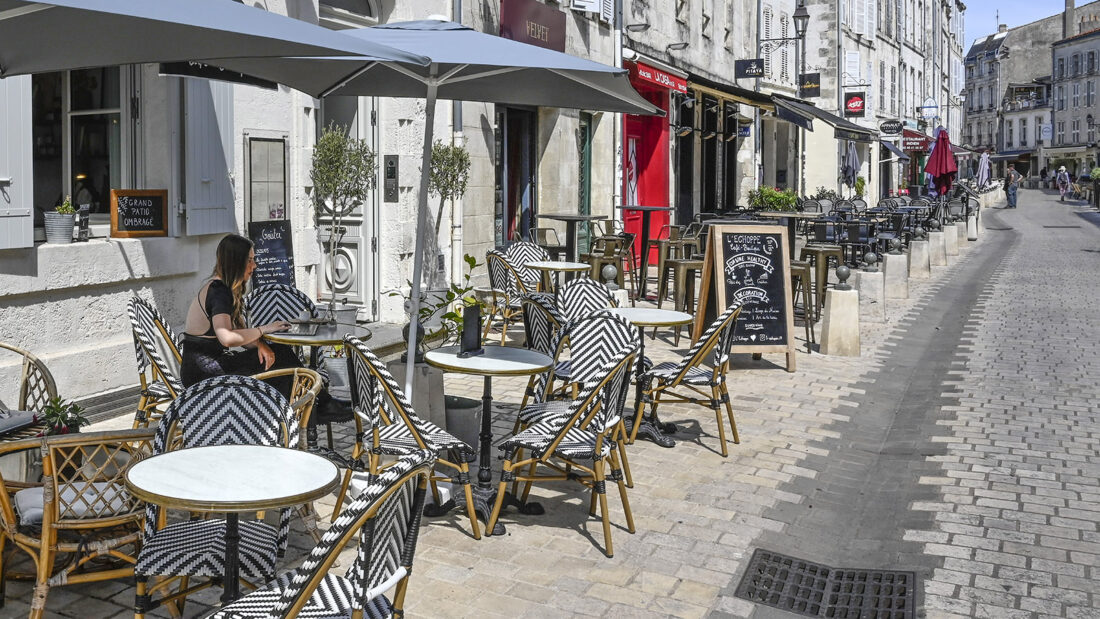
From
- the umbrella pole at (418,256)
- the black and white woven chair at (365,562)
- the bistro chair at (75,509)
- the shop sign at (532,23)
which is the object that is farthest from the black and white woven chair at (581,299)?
the shop sign at (532,23)

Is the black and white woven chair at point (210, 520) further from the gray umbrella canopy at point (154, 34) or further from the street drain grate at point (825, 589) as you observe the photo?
the street drain grate at point (825, 589)

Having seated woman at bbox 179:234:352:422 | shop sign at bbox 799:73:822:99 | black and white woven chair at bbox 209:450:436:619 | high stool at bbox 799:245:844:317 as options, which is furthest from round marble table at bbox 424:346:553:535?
shop sign at bbox 799:73:822:99

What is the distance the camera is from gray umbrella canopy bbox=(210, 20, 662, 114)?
512 cm

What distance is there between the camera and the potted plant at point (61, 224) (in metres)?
6.85

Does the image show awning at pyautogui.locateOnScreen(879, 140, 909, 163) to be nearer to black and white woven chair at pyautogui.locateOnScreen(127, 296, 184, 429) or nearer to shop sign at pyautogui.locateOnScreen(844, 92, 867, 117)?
shop sign at pyautogui.locateOnScreen(844, 92, 867, 117)

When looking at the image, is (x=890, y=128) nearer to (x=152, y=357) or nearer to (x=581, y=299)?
(x=581, y=299)

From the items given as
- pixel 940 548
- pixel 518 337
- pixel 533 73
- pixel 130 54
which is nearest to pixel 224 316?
pixel 130 54

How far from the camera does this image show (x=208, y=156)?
7879 millimetres

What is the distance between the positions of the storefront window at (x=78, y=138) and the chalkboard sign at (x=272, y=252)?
1184mm

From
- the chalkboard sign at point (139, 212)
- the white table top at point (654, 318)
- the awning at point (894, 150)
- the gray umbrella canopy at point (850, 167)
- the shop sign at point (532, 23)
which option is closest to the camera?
the white table top at point (654, 318)

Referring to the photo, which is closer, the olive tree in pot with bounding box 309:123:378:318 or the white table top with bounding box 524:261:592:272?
the olive tree in pot with bounding box 309:123:378:318

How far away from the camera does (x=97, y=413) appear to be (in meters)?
7.06

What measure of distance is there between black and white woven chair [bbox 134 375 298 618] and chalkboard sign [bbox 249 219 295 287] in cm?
470

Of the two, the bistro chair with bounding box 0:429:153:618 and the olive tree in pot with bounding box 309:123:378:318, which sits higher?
the olive tree in pot with bounding box 309:123:378:318
